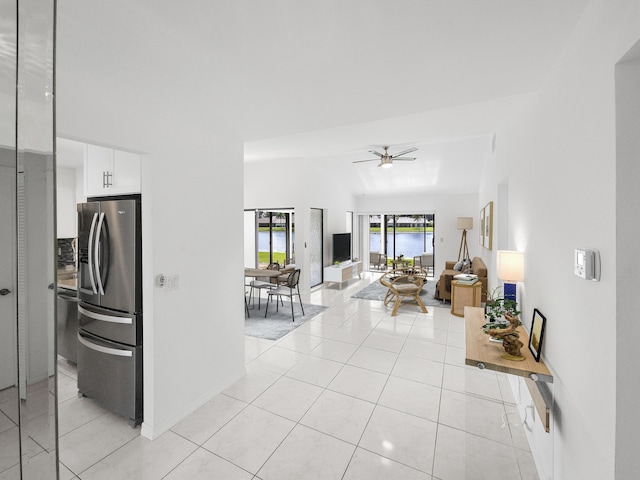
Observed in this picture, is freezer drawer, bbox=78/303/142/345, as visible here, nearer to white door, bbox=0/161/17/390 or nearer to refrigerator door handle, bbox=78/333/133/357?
refrigerator door handle, bbox=78/333/133/357

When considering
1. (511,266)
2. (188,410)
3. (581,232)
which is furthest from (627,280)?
(188,410)

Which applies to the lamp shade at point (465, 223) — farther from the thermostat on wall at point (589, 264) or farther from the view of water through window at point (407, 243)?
the thermostat on wall at point (589, 264)

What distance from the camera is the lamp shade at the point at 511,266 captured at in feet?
7.91

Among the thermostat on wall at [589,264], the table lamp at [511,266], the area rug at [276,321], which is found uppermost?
the thermostat on wall at [589,264]

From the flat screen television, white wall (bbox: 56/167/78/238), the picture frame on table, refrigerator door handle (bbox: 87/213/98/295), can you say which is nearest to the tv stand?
the flat screen television

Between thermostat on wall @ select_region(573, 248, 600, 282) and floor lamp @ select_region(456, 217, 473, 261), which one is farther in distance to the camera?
floor lamp @ select_region(456, 217, 473, 261)

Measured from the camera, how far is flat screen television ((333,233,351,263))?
25.9 ft

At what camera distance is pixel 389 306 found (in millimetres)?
5762

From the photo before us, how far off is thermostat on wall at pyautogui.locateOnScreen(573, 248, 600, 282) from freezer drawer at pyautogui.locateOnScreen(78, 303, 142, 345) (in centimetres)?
271

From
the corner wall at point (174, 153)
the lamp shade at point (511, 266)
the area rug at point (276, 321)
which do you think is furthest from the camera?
the area rug at point (276, 321)

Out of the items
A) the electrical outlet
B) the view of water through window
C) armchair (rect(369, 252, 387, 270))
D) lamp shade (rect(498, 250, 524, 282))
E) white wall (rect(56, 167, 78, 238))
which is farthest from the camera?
armchair (rect(369, 252, 387, 270))

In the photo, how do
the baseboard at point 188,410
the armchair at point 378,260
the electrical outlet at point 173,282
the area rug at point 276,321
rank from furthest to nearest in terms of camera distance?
the armchair at point 378,260, the area rug at point 276,321, the electrical outlet at point 173,282, the baseboard at point 188,410

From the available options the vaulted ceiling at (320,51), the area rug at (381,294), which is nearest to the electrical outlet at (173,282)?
the vaulted ceiling at (320,51)

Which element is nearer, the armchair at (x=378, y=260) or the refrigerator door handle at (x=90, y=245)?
the refrigerator door handle at (x=90, y=245)
